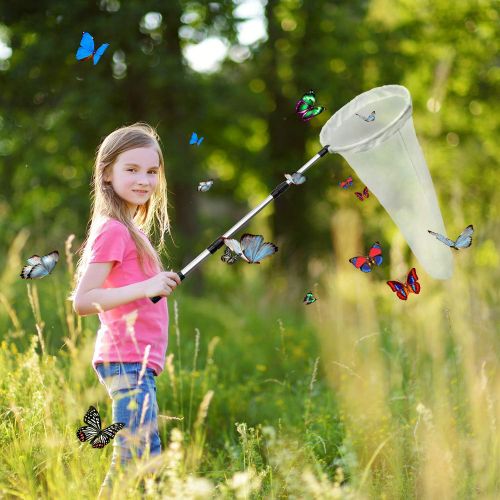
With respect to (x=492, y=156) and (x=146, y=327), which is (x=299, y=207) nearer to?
(x=492, y=156)

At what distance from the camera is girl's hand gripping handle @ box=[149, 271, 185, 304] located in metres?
2.61

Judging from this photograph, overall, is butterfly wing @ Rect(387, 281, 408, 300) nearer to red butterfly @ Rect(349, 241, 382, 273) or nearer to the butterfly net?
red butterfly @ Rect(349, 241, 382, 273)

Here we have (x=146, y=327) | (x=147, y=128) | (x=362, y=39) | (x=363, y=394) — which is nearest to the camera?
(x=146, y=327)

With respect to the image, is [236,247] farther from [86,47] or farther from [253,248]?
[86,47]

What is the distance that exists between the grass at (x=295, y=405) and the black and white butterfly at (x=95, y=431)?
3.0 inches

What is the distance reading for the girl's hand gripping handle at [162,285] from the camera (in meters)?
2.61

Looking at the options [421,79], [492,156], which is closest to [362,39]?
[421,79]

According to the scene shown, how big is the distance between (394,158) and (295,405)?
1791 mm

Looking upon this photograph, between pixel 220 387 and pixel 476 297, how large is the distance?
4.86ft

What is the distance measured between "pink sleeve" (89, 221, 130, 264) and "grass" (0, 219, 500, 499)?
330mm

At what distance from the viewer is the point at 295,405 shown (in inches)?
174

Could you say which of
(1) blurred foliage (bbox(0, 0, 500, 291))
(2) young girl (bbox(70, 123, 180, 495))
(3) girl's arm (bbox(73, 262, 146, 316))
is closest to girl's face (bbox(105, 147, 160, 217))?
(2) young girl (bbox(70, 123, 180, 495))

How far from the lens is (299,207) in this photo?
12523 mm

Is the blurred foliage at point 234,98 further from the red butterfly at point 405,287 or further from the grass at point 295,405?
the red butterfly at point 405,287
